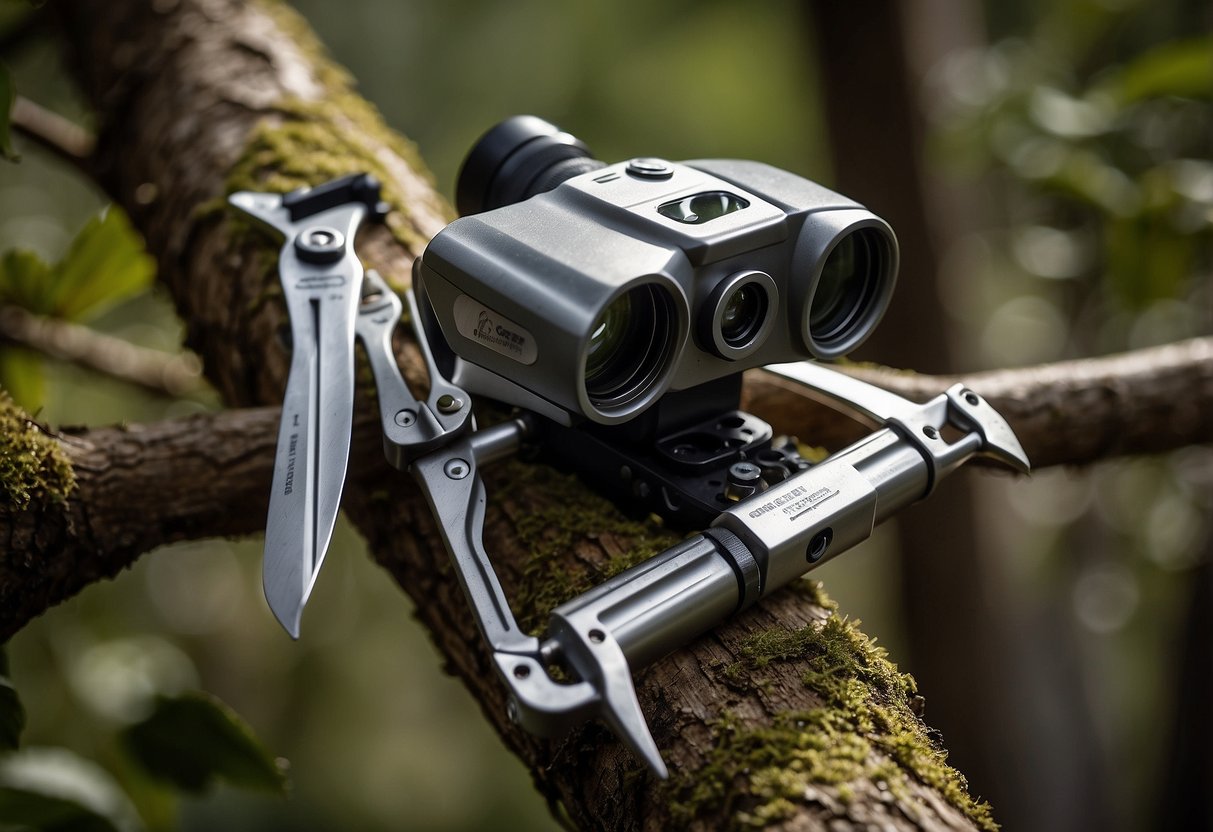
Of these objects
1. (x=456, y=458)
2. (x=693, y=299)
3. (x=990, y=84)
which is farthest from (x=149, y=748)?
(x=990, y=84)

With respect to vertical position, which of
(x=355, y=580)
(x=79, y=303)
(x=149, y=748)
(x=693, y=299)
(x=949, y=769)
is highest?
(x=693, y=299)

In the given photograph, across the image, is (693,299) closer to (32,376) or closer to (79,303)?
(79,303)

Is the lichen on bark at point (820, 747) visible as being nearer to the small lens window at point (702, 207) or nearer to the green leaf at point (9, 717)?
the small lens window at point (702, 207)

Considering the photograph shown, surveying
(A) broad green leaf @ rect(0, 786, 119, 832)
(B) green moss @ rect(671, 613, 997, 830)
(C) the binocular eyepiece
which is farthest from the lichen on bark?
(A) broad green leaf @ rect(0, 786, 119, 832)

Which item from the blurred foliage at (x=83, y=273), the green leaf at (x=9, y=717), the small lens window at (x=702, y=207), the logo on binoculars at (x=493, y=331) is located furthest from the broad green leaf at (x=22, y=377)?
the small lens window at (x=702, y=207)

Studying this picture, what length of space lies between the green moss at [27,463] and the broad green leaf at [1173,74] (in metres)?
1.72

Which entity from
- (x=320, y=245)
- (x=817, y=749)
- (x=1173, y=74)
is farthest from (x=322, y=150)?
(x=1173, y=74)

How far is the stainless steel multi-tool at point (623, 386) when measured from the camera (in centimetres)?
80

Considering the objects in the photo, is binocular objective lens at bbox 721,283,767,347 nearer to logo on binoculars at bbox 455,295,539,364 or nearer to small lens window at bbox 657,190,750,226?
small lens window at bbox 657,190,750,226

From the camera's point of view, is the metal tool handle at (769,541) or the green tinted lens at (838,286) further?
the green tinted lens at (838,286)

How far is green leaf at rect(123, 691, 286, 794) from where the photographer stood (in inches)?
44.5

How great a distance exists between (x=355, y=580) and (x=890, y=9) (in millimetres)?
3383

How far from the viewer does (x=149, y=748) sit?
1.20m

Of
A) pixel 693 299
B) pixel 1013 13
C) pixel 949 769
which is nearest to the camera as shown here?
pixel 949 769
